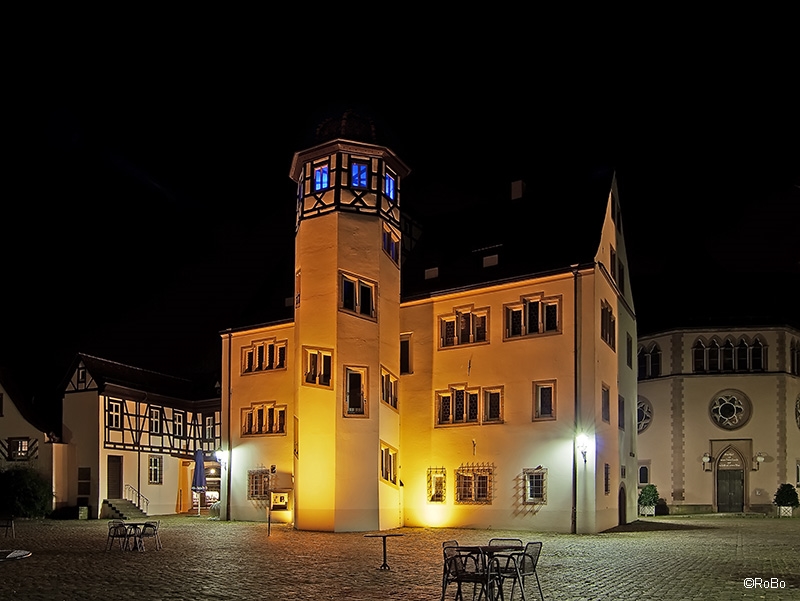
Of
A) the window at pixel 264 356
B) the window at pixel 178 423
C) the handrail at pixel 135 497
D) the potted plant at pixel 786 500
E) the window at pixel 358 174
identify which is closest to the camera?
the window at pixel 358 174

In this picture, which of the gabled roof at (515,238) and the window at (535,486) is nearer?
the window at (535,486)

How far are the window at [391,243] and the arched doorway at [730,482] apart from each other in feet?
70.2

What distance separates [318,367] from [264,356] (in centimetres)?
846

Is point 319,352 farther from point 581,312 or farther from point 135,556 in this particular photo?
point 135,556

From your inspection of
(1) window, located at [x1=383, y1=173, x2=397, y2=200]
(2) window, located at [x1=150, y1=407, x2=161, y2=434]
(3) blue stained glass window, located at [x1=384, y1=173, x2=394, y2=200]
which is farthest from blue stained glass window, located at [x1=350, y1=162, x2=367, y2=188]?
(2) window, located at [x1=150, y1=407, x2=161, y2=434]

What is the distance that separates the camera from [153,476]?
44750mm

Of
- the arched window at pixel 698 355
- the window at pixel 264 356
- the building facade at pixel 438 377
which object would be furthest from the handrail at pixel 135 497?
the arched window at pixel 698 355

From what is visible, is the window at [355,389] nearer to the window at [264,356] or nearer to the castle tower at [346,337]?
the castle tower at [346,337]

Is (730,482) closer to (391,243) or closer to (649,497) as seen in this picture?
(649,497)

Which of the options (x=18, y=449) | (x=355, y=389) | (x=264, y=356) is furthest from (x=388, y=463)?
(x=18, y=449)

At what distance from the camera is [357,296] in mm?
31547

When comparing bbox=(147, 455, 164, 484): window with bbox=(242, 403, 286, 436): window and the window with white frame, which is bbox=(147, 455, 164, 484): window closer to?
bbox=(242, 403, 286, 436): window

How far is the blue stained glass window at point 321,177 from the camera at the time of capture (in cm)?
3238

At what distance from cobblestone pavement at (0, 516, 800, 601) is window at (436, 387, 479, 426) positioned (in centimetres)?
487
